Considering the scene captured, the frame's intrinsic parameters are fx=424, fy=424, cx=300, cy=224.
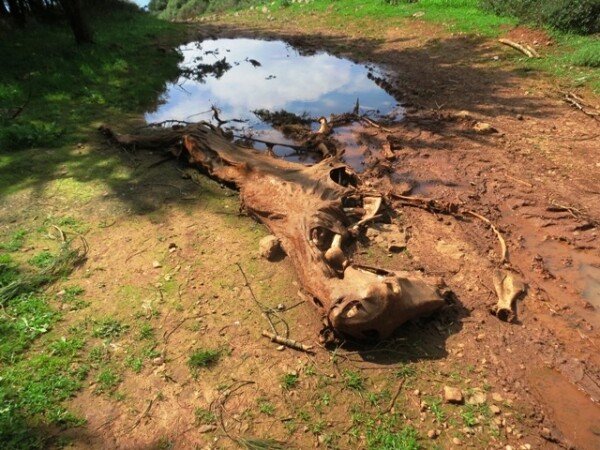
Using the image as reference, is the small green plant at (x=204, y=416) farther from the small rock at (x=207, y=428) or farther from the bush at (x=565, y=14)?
the bush at (x=565, y=14)

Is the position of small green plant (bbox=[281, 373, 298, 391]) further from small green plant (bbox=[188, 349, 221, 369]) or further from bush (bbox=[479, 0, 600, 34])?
bush (bbox=[479, 0, 600, 34])

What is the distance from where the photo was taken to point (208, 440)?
9.25ft

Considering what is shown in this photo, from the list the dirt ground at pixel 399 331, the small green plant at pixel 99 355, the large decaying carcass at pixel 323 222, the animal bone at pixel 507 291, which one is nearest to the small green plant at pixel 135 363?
the dirt ground at pixel 399 331

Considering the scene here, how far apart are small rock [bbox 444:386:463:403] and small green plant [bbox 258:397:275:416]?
125cm

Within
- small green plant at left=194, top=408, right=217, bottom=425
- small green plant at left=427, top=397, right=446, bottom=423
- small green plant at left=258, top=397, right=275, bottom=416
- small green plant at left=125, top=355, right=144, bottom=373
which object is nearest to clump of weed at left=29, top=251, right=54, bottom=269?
small green plant at left=125, top=355, right=144, bottom=373

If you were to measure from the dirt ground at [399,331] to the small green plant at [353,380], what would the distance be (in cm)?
1

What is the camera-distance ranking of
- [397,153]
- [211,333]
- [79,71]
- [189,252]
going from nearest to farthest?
[211,333]
[189,252]
[397,153]
[79,71]

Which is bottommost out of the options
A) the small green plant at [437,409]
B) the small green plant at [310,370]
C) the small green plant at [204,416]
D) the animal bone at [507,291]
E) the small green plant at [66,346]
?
the small green plant at [437,409]

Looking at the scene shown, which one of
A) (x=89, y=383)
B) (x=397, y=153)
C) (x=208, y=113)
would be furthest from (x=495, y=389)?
(x=208, y=113)

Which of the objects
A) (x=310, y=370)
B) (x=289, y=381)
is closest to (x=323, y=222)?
(x=310, y=370)

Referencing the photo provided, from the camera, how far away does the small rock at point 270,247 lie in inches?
174

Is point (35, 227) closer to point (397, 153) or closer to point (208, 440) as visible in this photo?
point (208, 440)

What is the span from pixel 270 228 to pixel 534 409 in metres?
2.96

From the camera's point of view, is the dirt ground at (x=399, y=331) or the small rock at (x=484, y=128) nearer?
the dirt ground at (x=399, y=331)
